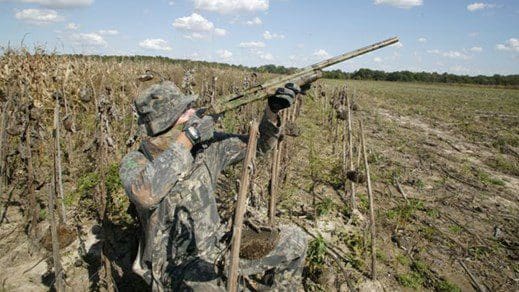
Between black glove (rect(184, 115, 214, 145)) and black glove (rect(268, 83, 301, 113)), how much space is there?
2.22 feet

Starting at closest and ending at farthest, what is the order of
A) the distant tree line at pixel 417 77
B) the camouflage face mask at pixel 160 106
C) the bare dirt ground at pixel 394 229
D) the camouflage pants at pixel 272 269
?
the camouflage pants at pixel 272 269, the camouflage face mask at pixel 160 106, the bare dirt ground at pixel 394 229, the distant tree line at pixel 417 77

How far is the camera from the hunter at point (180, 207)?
240 cm

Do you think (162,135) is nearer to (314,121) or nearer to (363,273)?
(363,273)

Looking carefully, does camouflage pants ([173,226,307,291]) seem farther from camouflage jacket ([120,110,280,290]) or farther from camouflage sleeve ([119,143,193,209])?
camouflage sleeve ([119,143,193,209])

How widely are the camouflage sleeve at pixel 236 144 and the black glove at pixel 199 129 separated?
662 mm

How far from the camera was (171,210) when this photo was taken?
8.59 ft

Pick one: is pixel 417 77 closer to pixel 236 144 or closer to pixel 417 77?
pixel 417 77

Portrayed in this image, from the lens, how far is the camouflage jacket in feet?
7.77


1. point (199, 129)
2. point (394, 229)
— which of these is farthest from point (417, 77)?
point (199, 129)

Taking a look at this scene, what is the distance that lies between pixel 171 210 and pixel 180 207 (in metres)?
0.07

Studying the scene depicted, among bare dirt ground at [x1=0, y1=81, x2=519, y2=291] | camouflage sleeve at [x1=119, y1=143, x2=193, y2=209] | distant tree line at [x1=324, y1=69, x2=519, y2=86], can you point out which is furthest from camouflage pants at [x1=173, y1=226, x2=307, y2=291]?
distant tree line at [x1=324, y1=69, x2=519, y2=86]

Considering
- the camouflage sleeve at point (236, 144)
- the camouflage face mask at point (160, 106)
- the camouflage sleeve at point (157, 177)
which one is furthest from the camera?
the camouflage sleeve at point (236, 144)

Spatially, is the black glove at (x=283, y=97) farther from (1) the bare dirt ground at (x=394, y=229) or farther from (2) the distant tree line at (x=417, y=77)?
(2) the distant tree line at (x=417, y=77)

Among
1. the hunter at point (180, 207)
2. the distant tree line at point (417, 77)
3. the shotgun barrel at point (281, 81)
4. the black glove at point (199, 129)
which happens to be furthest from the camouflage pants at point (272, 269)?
the distant tree line at point (417, 77)
